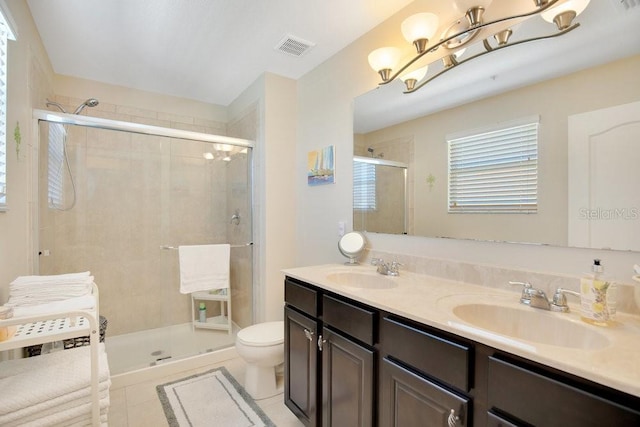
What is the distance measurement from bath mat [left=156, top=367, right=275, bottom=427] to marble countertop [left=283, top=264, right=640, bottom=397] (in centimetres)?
93

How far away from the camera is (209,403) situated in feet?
6.44

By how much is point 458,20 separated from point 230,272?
2.52 metres

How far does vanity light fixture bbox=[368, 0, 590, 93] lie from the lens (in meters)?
1.15

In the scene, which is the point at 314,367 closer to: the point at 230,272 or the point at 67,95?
the point at 230,272

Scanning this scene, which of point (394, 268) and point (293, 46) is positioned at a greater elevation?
point (293, 46)

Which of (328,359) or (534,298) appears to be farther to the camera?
(328,359)

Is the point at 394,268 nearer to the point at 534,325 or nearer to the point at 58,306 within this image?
the point at 534,325

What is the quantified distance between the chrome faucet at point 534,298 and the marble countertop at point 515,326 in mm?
21

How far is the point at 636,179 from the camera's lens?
99 centimetres

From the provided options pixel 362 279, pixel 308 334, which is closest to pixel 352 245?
pixel 362 279

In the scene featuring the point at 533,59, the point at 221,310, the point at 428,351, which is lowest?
the point at 221,310

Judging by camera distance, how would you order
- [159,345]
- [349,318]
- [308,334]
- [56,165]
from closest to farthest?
[349,318]
[308,334]
[56,165]
[159,345]

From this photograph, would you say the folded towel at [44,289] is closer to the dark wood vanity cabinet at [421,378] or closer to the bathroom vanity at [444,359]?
the bathroom vanity at [444,359]

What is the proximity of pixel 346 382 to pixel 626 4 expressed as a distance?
1758 millimetres
